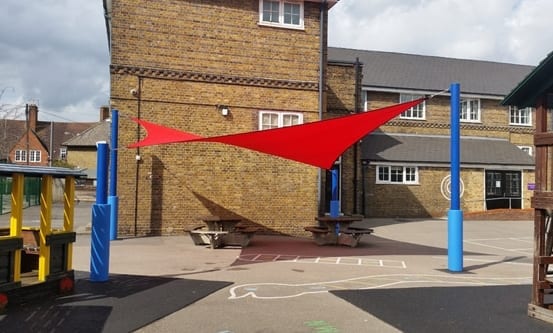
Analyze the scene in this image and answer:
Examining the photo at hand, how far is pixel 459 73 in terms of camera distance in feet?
99.0

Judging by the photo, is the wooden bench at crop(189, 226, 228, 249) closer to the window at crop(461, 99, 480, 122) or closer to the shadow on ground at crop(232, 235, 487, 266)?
the shadow on ground at crop(232, 235, 487, 266)

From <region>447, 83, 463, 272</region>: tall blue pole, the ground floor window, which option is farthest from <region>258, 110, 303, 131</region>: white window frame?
the ground floor window

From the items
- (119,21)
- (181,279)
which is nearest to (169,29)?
(119,21)

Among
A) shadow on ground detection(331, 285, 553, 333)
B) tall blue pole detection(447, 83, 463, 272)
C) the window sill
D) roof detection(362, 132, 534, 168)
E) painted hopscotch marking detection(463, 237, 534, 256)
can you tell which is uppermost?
the window sill

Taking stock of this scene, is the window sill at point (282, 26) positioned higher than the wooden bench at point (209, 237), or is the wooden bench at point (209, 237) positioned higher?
the window sill at point (282, 26)

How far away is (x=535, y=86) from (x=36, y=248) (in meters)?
6.77

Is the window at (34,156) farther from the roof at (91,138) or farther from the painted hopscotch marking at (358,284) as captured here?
the painted hopscotch marking at (358,284)

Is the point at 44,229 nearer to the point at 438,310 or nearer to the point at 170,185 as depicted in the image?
the point at 438,310

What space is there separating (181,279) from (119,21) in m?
8.55

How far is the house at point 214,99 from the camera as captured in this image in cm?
1408

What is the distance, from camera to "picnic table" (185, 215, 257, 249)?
12130 mm

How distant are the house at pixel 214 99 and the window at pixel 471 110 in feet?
49.4

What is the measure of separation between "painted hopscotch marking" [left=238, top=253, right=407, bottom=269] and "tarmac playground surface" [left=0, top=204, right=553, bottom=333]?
22 millimetres

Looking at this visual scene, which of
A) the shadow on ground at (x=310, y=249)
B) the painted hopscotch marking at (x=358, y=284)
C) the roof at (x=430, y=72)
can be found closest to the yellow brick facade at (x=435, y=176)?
the roof at (x=430, y=72)
